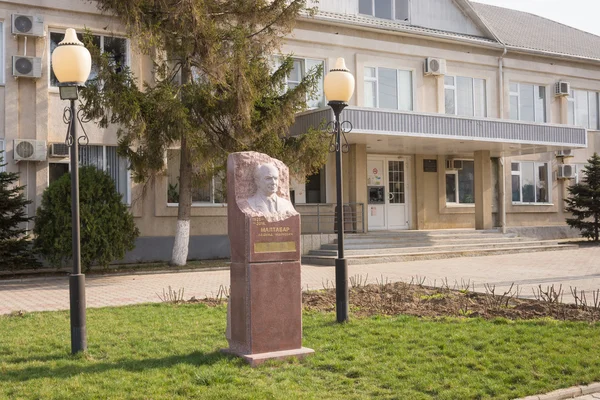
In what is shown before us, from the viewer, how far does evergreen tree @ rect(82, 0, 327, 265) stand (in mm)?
14914

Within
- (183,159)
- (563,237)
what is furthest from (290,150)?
(563,237)

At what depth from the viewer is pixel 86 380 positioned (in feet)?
19.5

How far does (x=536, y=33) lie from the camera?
3022 cm

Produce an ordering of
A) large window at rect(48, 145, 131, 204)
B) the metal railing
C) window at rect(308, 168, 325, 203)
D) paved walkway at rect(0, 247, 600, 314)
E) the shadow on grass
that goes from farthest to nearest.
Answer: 1. window at rect(308, 168, 325, 203)
2. the metal railing
3. large window at rect(48, 145, 131, 204)
4. paved walkway at rect(0, 247, 600, 314)
5. the shadow on grass

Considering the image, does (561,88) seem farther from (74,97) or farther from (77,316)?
(77,316)

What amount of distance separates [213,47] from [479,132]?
9.90m

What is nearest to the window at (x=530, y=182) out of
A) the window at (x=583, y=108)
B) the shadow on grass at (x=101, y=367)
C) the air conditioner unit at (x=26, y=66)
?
the window at (x=583, y=108)

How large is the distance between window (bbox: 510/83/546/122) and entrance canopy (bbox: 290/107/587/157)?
2332mm

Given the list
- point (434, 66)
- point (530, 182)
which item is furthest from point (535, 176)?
point (434, 66)

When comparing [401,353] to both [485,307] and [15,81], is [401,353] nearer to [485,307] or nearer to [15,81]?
[485,307]

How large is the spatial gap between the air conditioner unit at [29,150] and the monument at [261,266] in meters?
11.9

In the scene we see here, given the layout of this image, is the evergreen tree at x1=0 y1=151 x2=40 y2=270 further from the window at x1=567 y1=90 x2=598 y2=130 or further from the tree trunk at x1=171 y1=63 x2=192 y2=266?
the window at x1=567 y1=90 x2=598 y2=130

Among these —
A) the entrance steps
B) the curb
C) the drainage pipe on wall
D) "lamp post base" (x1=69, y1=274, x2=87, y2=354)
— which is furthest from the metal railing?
the curb

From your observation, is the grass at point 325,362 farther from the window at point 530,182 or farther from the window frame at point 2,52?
the window at point 530,182
